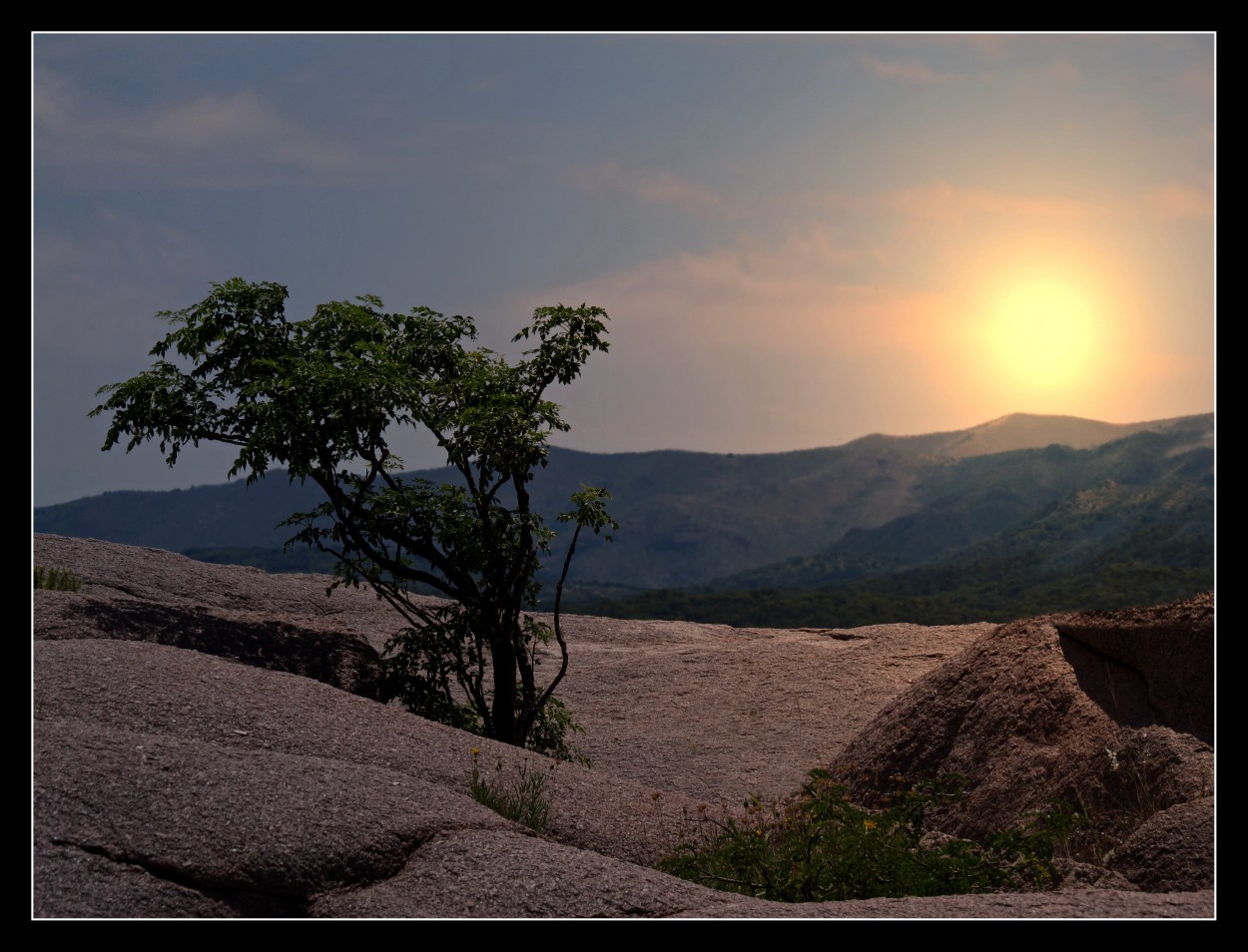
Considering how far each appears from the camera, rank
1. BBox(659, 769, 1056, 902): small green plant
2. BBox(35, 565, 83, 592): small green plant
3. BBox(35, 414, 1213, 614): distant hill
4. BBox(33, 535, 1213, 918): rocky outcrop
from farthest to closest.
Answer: BBox(35, 414, 1213, 614): distant hill < BBox(35, 565, 83, 592): small green plant < BBox(659, 769, 1056, 902): small green plant < BBox(33, 535, 1213, 918): rocky outcrop

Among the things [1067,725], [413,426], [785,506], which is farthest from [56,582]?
[785,506]

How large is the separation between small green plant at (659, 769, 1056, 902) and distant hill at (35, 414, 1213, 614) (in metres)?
110

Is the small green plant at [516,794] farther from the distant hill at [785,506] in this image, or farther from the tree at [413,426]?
the distant hill at [785,506]

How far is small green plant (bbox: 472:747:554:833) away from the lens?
708 cm

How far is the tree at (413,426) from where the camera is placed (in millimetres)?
9781

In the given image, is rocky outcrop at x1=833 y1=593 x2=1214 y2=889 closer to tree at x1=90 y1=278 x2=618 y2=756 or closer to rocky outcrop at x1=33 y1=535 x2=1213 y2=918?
rocky outcrop at x1=33 y1=535 x2=1213 y2=918

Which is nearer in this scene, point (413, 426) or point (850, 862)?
point (850, 862)

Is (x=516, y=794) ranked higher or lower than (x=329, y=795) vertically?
lower

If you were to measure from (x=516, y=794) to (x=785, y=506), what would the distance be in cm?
16073

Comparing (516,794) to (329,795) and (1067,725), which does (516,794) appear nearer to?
(329,795)

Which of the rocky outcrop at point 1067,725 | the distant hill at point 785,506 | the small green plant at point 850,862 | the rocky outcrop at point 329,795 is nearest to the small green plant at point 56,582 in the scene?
the rocky outcrop at point 329,795

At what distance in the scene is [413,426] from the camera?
10.3 m

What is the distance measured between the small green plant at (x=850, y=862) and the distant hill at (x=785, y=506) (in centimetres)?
11046

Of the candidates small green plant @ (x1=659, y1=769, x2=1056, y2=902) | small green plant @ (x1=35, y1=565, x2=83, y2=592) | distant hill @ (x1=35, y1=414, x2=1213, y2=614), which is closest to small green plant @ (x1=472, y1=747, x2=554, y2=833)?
small green plant @ (x1=659, y1=769, x2=1056, y2=902)
